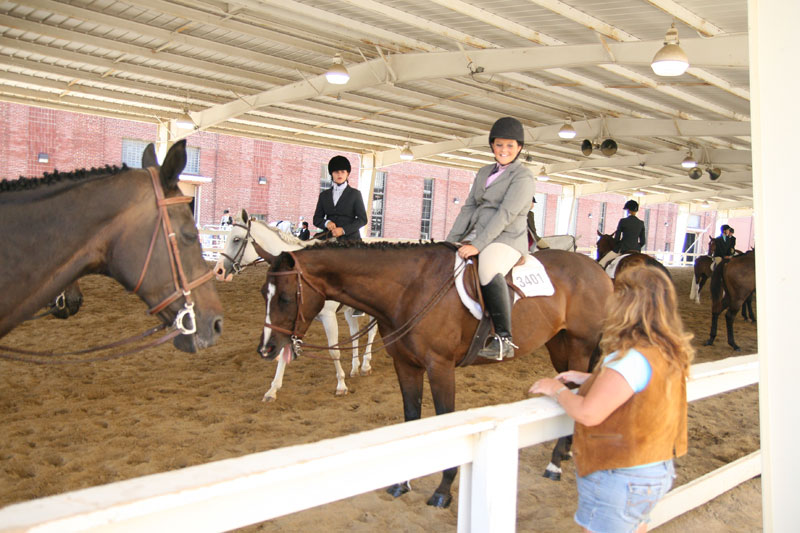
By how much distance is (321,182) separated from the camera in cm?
2708

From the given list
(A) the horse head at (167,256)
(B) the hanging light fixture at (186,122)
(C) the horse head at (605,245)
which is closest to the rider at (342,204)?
(A) the horse head at (167,256)

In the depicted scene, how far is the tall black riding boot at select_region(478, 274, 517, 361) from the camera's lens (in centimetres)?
414

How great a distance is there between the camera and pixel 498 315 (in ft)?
13.6

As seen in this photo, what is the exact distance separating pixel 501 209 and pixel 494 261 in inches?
14.6

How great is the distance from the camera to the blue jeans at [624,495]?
2.03 meters

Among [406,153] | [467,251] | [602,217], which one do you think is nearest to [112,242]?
[467,251]

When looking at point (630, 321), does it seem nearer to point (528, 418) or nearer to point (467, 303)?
point (528, 418)

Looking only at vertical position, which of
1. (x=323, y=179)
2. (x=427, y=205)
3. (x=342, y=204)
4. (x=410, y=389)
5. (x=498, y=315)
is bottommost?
(x=410, y=389)

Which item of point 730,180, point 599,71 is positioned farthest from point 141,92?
point 730,180

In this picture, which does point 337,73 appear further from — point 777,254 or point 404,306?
point 777,254

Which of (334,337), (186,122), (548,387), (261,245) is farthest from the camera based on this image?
(186,122)

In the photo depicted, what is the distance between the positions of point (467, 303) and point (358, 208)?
330 cm

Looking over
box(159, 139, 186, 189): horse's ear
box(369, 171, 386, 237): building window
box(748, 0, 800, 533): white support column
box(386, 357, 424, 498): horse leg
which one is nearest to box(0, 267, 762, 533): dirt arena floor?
box(386, 357, 424, 498): horse leg

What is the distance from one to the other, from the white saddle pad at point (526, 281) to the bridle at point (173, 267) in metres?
2.12
